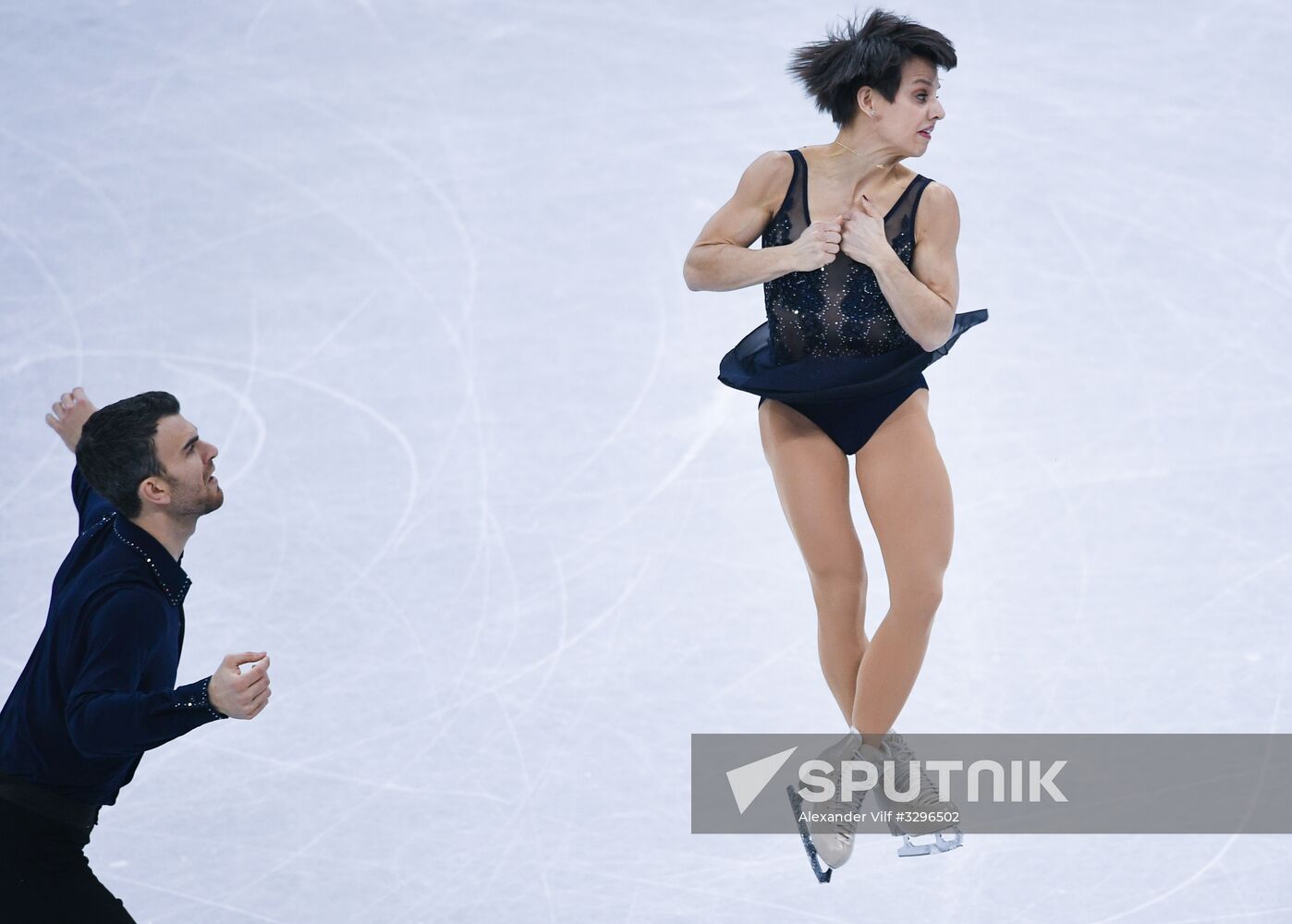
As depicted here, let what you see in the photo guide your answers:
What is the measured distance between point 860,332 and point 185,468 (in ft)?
5.50

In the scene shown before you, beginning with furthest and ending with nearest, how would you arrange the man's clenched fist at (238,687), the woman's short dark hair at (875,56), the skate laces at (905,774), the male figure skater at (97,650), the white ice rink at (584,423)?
the white ice rink at (584,423) → the skate laces at (905,774) → the woman's short dark hair at (875,56) → the male figure skater at (97,650) → the man's clenched fist at (238,687)

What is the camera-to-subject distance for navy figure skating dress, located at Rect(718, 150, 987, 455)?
404 centimetres

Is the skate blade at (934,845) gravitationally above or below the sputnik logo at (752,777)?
below

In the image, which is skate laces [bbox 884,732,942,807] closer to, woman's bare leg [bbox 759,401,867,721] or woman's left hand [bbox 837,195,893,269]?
woman's bare leg [bbox 759,401,867,721]

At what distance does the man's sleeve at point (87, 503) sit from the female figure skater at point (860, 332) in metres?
1.65

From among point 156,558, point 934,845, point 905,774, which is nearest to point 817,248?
point 905,774

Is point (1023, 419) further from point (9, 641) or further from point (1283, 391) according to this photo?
point (9, 641)

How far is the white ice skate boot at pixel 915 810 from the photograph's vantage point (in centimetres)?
405

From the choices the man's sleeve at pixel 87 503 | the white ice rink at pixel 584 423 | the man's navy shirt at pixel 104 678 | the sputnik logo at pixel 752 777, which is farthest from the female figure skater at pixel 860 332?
the man's sleeve at pixel 87 503

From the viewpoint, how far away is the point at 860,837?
5.47 metres

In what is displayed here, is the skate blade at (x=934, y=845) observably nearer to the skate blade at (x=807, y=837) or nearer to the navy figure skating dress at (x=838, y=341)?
the skate blade at (x=807, y=837)

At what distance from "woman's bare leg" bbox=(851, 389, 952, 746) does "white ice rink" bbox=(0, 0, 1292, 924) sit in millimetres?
1271

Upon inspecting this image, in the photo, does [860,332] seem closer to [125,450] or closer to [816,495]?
[816,495]

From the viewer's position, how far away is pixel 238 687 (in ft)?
11.8
